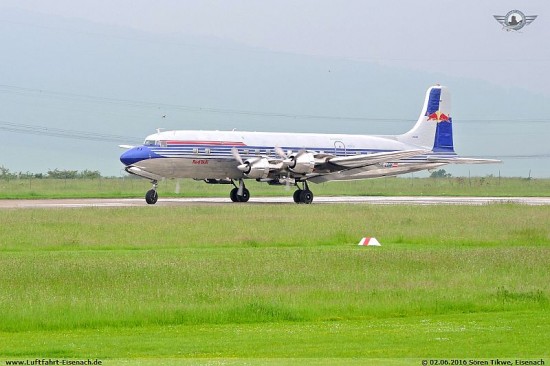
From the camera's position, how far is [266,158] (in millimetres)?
59812

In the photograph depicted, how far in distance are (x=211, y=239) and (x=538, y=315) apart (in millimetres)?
18004

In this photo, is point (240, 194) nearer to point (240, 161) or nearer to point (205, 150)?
point (240, 161)

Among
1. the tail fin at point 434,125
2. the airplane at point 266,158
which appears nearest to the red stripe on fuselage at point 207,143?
the airplane at point 266,158

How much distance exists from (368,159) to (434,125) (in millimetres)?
11253

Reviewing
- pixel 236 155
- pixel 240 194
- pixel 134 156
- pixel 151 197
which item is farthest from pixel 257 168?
pixel 134 156

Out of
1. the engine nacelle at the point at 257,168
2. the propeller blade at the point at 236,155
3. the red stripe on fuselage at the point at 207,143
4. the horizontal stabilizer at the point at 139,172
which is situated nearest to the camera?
the horizontal stabilizer at the point at 139,172

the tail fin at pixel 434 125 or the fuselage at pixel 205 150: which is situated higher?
the tail fin at pixel 434 125

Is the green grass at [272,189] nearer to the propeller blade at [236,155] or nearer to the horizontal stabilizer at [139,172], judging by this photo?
the horizontal stabilizer at [139,172]

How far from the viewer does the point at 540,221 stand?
45.2 metres

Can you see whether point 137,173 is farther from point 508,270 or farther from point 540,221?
point 508,270

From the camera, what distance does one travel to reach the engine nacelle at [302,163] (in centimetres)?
5809

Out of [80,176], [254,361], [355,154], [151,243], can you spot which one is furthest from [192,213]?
[80,176]

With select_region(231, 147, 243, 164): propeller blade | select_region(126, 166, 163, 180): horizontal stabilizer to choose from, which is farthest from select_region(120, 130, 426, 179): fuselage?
select_region(126, 166, 163, 180): horizontal stabilizer

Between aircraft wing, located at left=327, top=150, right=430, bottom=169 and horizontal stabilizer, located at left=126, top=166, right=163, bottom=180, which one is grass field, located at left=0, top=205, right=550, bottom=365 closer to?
horizontal stabilizer, located at left=126, top=166, right=163, bottom=180
